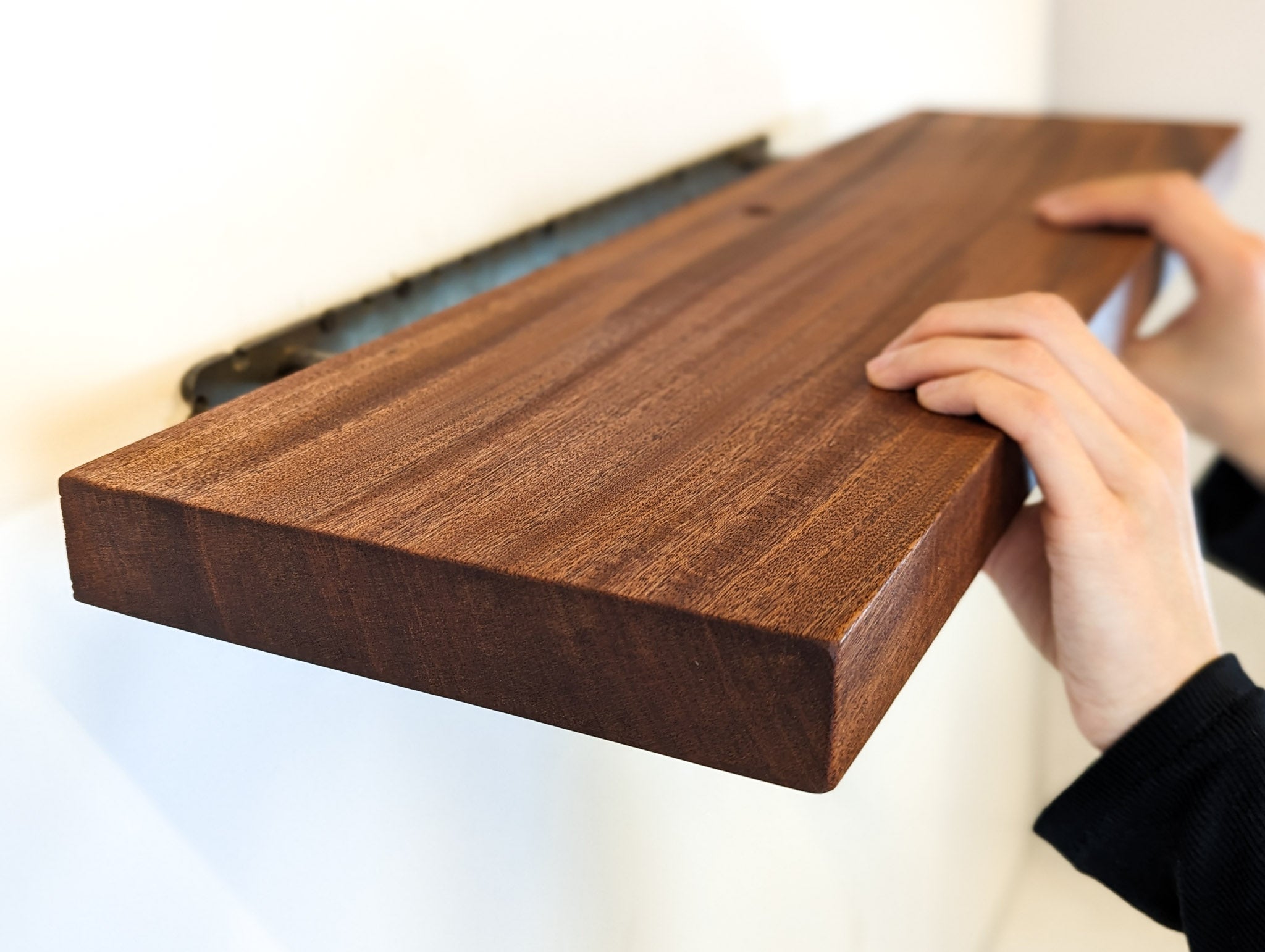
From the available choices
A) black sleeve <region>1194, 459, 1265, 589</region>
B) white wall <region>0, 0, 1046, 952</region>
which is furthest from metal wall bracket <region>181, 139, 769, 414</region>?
black sleeve <region>1194, 459, 1265, 589</region>

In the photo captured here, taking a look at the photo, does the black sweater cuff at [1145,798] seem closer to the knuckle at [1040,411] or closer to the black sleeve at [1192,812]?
the black sleeve at [1192,812]

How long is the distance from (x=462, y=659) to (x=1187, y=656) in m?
0.32

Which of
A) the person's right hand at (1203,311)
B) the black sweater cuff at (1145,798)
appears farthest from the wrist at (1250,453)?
the black sweater cuff at (1145,798)

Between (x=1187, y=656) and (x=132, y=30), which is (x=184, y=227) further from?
(x=1187, y=656)

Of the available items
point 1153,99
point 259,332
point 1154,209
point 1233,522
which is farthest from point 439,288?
point 1153,99

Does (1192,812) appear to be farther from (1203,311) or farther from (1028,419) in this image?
(1203,311)

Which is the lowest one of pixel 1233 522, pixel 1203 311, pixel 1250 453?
pixel 1233 522

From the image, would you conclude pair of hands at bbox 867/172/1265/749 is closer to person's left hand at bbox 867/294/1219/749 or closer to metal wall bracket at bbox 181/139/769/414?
person's left hand at bbox 867/294/1219/749

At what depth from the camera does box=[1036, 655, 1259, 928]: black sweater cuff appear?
0.43 metres

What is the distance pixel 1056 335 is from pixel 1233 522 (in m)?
0.63

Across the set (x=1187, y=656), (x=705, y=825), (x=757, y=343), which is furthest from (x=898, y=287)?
(x=705, y=825)

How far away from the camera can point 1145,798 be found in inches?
17.9

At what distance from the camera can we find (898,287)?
39 cm

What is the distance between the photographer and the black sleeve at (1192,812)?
1.37 feet
